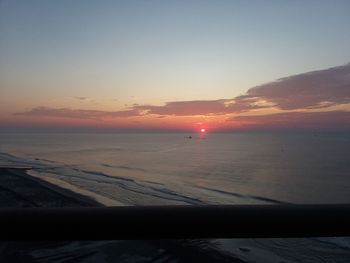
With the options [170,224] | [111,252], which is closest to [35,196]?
[111,252]

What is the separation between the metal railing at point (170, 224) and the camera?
952 mm

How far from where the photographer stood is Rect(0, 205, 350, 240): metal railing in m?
0.95

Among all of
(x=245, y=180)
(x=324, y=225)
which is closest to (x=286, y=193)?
(x=245, y=180)

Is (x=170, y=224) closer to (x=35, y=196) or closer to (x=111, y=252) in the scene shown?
(x=111, y=252)

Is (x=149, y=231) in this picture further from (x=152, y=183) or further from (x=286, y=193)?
(x=152, y=183)

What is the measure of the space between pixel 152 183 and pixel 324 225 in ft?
82.0

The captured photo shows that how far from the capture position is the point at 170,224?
0.95 m

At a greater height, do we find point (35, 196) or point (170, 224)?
point (170, 224)

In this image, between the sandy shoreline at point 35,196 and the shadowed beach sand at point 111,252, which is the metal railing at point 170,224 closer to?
the shadowed beach sand at point 111,252

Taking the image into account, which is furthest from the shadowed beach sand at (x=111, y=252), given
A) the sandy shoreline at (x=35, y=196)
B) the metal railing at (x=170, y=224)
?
the metal railing at (x=170, y=224)

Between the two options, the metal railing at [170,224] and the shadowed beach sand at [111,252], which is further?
the shadowed beach sand at [111,252]

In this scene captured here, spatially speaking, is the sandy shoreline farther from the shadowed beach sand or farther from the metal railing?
the metal railing

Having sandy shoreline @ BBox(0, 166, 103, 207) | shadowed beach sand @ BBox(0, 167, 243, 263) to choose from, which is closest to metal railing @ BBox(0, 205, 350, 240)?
→ shadowed beach sand @ BBox(0, 167, 243, 263)

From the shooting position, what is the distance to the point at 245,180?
27438 mm
